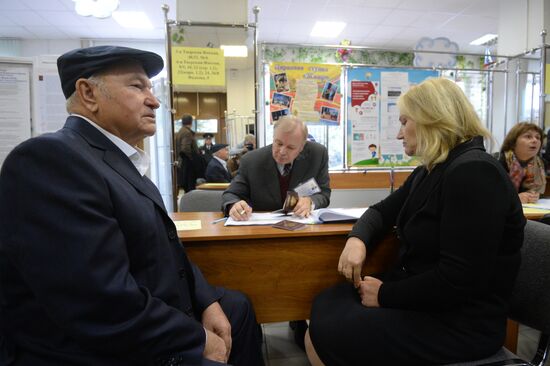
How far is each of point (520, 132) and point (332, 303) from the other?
7.98 feet

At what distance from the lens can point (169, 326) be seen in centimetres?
85

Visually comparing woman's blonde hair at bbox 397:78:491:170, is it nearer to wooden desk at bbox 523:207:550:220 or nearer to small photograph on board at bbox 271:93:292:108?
wooden desk at bbox 523:207:550:220

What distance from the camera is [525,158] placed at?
272 centimetres

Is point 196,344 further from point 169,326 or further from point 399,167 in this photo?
point 399,167

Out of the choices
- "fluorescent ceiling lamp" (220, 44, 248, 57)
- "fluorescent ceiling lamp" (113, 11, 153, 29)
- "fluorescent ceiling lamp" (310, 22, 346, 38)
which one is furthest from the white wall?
"fluorescent ceiling lamp" (310, 22, 346, 38)

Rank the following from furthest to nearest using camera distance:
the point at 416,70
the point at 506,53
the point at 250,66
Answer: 1. the point at 506,53
2. the point at 416,70
3. the point at 250,66

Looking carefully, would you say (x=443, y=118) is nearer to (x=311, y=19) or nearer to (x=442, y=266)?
(x=442, y=266)

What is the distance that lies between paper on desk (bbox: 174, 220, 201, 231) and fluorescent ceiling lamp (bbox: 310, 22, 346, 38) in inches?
199

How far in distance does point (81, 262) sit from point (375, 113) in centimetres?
299

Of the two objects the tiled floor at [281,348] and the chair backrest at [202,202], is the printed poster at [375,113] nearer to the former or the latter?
the chair backrest at [202,202]

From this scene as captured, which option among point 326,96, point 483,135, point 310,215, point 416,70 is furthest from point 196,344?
point 416,70

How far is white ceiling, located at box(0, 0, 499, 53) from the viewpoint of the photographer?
4902 mm

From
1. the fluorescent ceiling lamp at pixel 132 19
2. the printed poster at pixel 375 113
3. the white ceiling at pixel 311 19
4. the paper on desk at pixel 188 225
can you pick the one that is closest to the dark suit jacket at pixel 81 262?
the paper on desk at pixel 188 225

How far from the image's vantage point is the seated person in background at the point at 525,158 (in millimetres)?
2676
